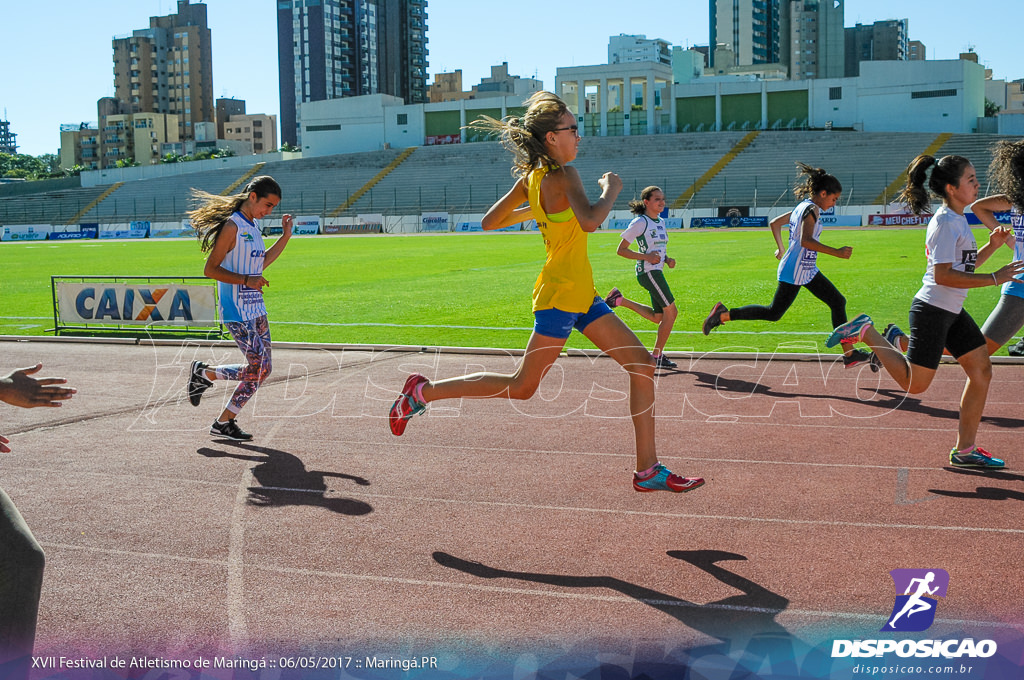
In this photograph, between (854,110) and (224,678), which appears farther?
(854,110)

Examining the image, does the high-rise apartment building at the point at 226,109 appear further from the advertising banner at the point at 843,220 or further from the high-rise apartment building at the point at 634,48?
the advertising banner at the point at 843,220

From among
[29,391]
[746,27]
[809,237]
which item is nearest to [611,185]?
[29,391]

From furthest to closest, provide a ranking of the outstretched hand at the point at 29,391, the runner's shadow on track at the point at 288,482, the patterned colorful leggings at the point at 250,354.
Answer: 1. the patterned colorful leggings at the point at 250,354
2. the runner's shadow on track at the point at 288,482
3. the outstretched hand at the point at 29,391

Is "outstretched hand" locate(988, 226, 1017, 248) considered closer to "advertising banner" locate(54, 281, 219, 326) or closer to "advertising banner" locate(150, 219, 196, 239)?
"advertising banner" locate(54, 281, 219, 326)

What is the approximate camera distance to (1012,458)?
661cm

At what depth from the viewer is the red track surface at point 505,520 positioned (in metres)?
3.98

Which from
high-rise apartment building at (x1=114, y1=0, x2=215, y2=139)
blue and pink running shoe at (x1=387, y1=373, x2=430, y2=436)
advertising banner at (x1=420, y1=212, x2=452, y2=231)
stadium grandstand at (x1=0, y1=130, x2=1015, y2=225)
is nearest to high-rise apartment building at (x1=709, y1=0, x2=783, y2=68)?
high-rise apartment building at (x1=114, y1=0, x2=215, y2=139)

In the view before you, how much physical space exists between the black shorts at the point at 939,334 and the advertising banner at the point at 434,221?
5618cm

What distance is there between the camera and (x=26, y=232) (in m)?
69.5

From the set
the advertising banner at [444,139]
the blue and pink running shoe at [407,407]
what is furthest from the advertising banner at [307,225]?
the blue and pink running shoe at [407,407]

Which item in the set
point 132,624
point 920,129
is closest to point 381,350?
point 132,624

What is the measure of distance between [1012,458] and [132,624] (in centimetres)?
569

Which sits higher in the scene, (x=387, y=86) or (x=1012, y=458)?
(x=387, y=86)

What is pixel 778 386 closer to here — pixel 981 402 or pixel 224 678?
pixel 981 402
